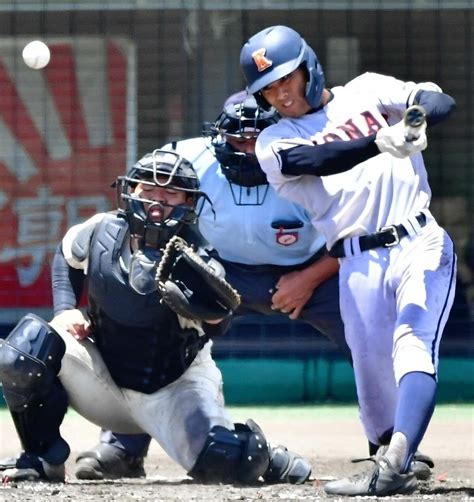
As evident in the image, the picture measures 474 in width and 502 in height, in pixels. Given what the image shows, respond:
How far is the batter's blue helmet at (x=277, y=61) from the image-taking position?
552 cm

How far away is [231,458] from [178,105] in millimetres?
3364

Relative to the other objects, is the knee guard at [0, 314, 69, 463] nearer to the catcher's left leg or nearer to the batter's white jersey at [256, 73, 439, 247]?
the catcher's left leg

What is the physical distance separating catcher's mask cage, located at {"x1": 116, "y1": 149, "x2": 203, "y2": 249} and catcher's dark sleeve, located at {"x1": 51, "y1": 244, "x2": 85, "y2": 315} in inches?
14.0

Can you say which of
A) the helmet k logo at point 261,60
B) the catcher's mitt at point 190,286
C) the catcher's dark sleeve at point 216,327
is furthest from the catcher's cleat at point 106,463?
the helmet k logo at point 261,60

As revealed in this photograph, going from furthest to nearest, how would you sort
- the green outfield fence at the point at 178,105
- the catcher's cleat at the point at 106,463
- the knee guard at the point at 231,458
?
the green outfield fence at the point at 178,105 → the catcher's cleat at the point at 106,463 → the knee guard at the point at 231,458

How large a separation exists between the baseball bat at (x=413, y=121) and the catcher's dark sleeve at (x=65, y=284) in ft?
5.07

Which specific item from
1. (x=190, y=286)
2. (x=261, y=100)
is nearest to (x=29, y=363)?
(x=190, y=286)

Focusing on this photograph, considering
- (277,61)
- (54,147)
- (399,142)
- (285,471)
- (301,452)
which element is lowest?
(301,452)

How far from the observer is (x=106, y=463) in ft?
20.3

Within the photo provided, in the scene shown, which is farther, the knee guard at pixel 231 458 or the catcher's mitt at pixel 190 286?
the knee guard at pixel 231 458

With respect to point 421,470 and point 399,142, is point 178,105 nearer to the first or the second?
point 421,470

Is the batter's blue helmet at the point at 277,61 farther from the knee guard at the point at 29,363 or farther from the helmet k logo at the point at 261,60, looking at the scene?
the knee guard at the point at 29,363

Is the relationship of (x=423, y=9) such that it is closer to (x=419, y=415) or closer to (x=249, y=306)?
(x=249, y=306)

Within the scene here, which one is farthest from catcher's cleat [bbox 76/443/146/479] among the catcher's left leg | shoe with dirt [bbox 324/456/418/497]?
shoe with dirt [bbox 324/456/418/497]
